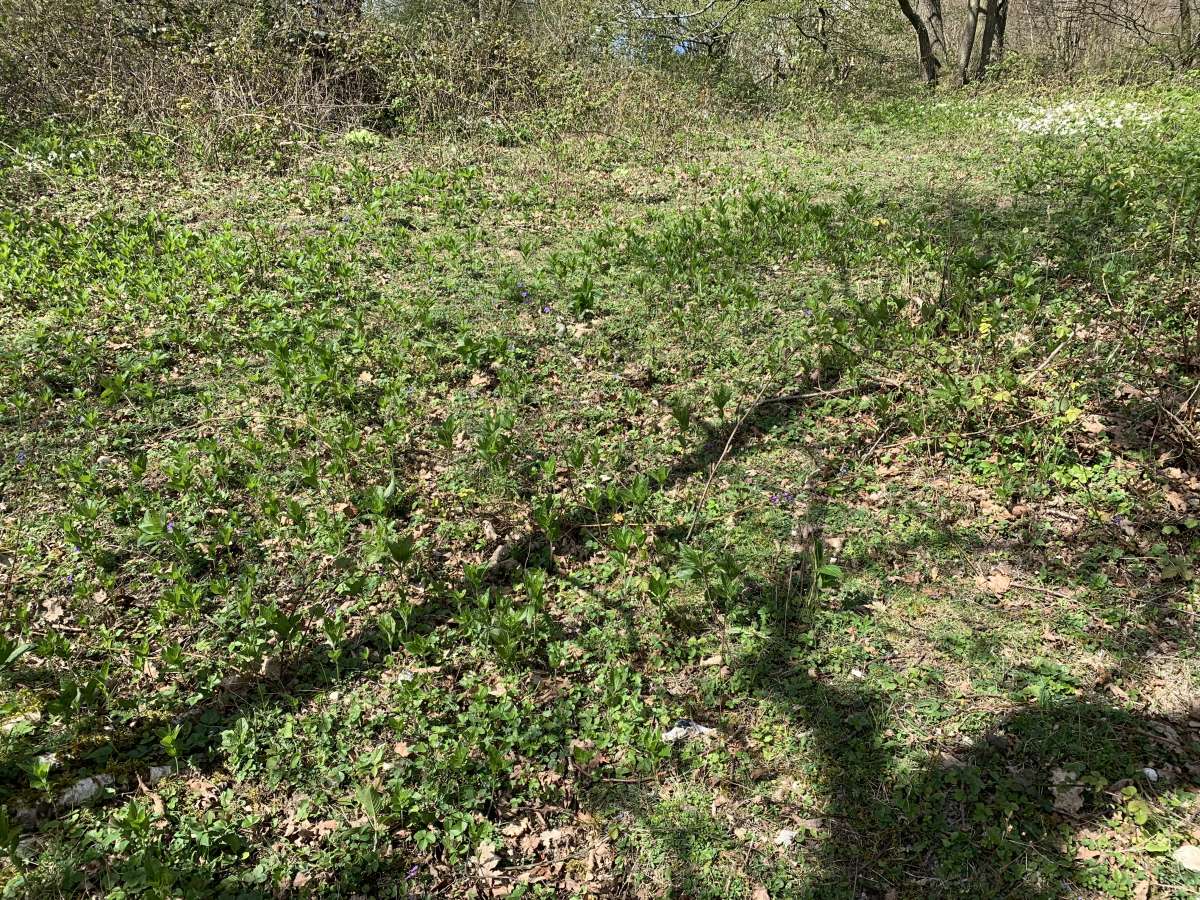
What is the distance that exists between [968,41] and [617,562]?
19.0 metres

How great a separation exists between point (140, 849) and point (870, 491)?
13.3ft

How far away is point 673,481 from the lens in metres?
4.76

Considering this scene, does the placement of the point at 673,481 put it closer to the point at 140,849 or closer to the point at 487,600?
the point at 487,600

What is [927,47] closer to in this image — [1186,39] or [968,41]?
[968,41]

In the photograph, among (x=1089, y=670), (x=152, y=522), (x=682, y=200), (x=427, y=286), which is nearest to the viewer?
(x=1089, y=670)

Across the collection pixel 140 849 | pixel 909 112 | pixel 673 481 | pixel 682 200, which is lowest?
pixel 140 849

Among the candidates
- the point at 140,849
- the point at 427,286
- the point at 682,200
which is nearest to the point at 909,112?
the point at 682,200

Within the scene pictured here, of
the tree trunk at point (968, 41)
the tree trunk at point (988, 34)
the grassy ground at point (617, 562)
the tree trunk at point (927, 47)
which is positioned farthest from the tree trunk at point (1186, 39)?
the grassy ground at point (617, 562)

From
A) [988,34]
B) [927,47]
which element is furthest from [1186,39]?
[927,47]

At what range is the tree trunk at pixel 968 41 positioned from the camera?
55.9ft

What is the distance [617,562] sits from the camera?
13.4 ft

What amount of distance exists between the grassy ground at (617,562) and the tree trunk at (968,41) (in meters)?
11.5

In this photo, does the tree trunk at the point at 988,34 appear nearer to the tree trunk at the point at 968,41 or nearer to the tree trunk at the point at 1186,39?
the tree trunk at the point at 968,41

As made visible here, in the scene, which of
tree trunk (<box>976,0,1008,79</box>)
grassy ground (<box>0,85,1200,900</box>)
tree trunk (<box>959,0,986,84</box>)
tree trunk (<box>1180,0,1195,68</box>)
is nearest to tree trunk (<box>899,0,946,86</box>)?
tree trunk (<box>959,0,986,84</box>)
